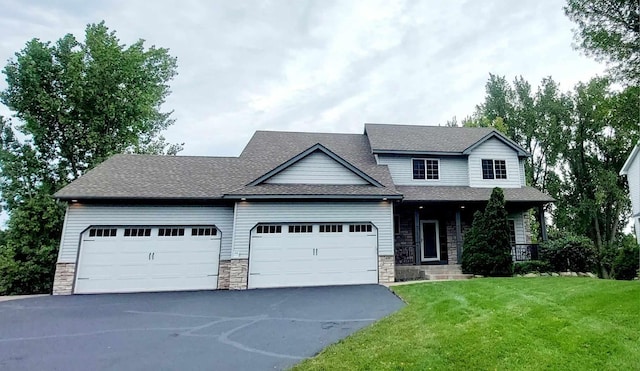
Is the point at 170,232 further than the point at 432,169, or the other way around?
the point at 432,169

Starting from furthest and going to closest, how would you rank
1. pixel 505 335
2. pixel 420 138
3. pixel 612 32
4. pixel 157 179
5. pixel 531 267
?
pixel 420 138
pixel 157 179
pixel 531 267
pixel 612 32
pixel 505 335

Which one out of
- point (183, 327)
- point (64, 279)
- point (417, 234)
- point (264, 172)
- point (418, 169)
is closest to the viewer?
point (183, 327)

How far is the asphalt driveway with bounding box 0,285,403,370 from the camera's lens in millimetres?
4914

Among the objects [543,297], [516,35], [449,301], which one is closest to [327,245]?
[449,301]

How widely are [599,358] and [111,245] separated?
523 inches

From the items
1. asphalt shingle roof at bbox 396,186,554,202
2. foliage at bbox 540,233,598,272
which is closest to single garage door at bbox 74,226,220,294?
asphalt shingle roof at bbox 396,186,554,202

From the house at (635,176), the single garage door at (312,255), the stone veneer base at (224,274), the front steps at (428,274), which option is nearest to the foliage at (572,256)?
the front steps at (428,274)

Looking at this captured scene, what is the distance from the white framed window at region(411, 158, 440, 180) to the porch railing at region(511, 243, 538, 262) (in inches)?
185

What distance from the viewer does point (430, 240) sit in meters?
15.7

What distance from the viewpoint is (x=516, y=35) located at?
15.6 m

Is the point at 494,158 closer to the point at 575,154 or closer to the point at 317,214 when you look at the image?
the point at 317,214

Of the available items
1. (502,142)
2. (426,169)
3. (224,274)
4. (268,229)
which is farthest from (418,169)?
(224,274)

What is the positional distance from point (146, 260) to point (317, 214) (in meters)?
6.34

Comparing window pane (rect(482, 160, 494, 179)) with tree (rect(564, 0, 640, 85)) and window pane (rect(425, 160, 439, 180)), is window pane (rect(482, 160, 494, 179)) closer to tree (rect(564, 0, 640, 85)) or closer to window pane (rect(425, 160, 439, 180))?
window pane (rect(425, 160, 439, 180))
